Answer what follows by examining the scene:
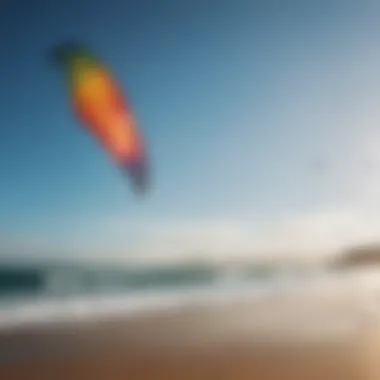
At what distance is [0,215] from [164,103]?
2.46ft

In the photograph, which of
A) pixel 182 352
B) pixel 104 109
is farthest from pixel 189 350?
pixel 104 109

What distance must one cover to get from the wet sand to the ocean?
1.08 ft

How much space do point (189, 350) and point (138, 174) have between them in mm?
729

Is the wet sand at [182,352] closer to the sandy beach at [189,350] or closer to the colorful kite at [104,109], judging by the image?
the sandy beach at [189,350]

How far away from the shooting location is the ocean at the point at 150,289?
3412mm

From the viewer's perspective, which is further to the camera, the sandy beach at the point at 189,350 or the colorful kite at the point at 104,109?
the colorful kite at the point at 104,109

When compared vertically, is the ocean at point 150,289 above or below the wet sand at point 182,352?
above

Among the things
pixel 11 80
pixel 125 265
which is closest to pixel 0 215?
pixel 11 80

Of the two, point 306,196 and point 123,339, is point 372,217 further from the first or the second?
point 123,339

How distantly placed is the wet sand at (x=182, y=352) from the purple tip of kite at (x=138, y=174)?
54 cm

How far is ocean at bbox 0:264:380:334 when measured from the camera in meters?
3.41

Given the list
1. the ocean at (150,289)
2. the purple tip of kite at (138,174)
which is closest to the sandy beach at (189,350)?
the ocean at (150,289)

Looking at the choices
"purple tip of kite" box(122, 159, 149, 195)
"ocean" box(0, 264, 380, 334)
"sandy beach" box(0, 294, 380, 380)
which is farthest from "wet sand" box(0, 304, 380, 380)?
"purple tip of kite" box(122, 159, 149, 195)

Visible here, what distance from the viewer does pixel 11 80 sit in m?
2.91
